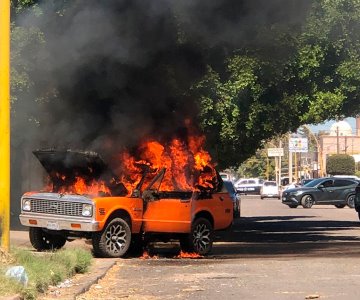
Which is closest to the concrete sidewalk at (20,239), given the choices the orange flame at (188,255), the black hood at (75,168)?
the black hood at (75,168)

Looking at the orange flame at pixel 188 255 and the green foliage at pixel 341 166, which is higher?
the green foliage at pixel 341 166

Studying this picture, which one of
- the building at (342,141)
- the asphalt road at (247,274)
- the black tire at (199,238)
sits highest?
the building at (342,141)

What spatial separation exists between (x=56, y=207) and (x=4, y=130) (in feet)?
10.3

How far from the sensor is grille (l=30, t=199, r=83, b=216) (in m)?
11.7

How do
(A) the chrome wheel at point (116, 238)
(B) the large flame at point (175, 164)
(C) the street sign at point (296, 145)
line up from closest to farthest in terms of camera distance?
1. (A) the chrome wheel at point (116, 238)
2. (B) the large flame at point (175, 164)
3. (C) the street sign at point (296, 145)

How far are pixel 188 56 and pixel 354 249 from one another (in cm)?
483

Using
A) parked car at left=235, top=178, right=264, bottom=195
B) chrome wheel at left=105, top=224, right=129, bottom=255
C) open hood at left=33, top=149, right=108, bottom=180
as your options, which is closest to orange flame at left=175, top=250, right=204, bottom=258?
chrome wheel at left=105, top=224, right=129, bottom=255

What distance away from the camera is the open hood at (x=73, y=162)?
480 inches

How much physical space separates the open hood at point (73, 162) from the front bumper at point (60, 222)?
0.95m

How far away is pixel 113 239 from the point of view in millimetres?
11930

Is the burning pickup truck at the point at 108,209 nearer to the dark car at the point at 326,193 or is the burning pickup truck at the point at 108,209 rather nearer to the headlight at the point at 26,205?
the headlight at the point at 26,205

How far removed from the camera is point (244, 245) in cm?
1562

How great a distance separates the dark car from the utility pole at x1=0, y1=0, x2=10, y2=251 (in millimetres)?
26725

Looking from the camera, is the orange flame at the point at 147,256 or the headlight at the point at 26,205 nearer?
the headlight at the point at 26,205
